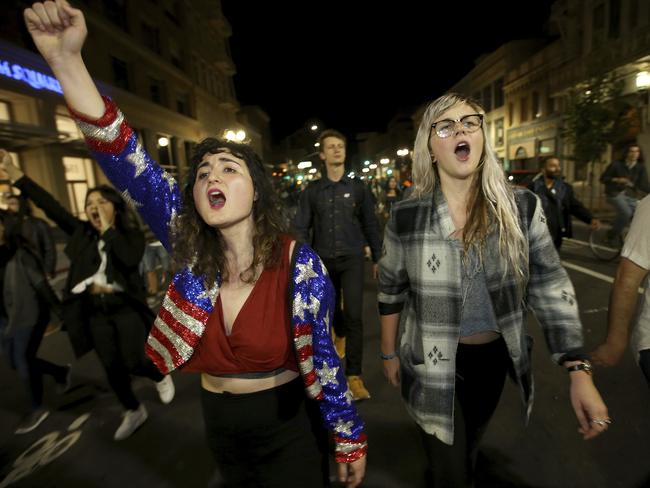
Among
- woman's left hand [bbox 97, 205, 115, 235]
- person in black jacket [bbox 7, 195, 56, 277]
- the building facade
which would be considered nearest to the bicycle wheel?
the building facade

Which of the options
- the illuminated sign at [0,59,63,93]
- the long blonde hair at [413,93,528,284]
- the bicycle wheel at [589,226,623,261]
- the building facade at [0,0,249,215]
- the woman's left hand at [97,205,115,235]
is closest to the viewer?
the long blonde hair at [413,93,528,284]

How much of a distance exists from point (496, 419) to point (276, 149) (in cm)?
9762

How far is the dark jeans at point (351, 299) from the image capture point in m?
3.96

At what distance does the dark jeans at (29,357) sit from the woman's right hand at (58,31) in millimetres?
3257

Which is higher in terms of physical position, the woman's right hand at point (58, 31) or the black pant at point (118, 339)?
the woman's right hand at point (58, 31)

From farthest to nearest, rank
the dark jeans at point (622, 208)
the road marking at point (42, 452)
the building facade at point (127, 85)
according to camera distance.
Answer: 1. the building facade at point (127, 85)
2. the dark jeans at point (622, 208)
3. the road marking at point (42, 452)

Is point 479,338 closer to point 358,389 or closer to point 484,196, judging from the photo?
point 484,196

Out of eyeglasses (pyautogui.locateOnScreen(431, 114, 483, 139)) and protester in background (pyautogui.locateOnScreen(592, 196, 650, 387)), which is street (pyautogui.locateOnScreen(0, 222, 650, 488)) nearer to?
protester in background (pyautogui.locateOnScreen(592, 196, 650, 387))

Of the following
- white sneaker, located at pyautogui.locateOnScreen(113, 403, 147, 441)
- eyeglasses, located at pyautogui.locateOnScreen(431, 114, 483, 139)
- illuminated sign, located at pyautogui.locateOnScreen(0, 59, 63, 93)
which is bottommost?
white sneaker, located at pyautogui.locateOnScreen(113, 403, 147, 441)

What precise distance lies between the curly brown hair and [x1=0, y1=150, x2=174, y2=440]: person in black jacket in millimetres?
1827

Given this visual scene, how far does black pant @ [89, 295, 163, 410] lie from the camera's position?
335 centimetres

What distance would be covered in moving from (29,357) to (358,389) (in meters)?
3.05

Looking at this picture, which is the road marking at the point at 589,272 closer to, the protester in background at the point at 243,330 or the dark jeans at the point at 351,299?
the dark jeans at the point at 351,299

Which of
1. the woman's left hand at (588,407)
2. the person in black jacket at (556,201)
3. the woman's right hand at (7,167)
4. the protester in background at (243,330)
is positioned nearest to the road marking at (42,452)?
the woman's right hand at (7,167)
